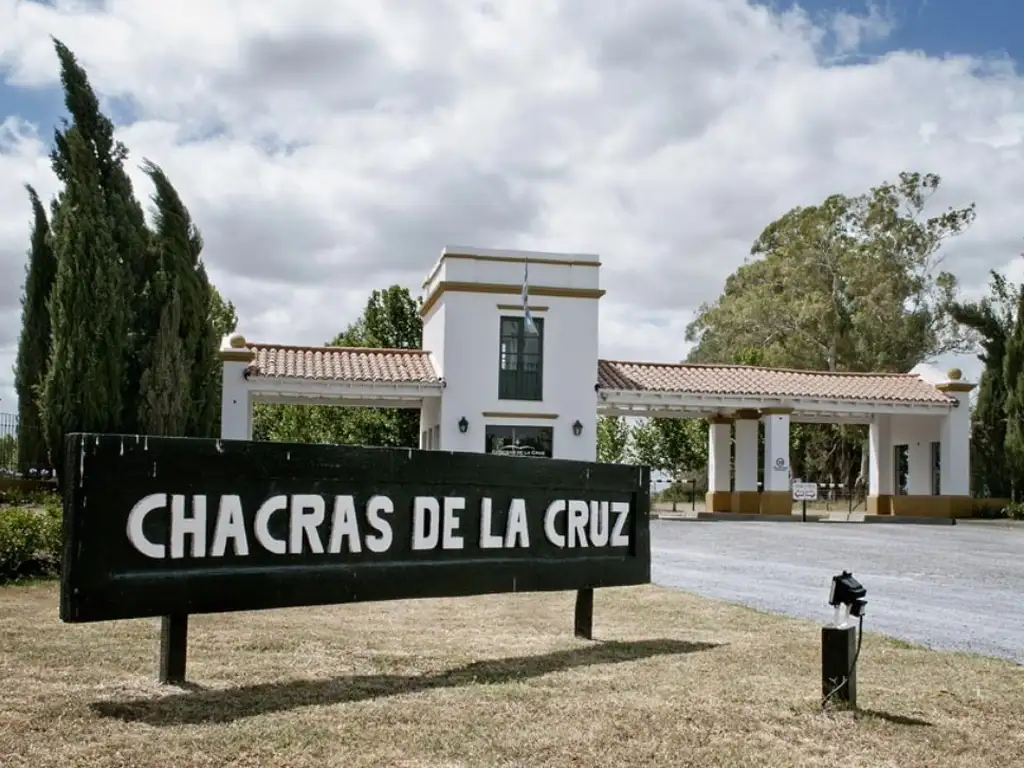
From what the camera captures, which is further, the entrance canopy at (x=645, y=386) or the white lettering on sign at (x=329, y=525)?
the entrance canopy at (x=645, y=386)

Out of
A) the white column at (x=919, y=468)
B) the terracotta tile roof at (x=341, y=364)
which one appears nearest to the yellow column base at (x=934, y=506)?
the white column at (x=919, y=468)

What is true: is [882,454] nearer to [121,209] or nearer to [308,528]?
[121,209]

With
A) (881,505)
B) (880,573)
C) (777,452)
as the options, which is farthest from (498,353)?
(880,573)

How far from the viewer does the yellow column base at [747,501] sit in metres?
28.8

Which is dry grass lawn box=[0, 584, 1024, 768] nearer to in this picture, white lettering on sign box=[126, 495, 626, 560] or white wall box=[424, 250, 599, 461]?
white lettering on sign box=[126, 495, 626, 560]

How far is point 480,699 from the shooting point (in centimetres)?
571

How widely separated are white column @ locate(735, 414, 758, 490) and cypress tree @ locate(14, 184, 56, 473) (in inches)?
641

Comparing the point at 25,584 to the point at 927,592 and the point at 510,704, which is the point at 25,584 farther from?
the point at 927,592

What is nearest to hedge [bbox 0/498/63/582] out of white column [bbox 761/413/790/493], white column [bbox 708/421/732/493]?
white column [bbox 761/413/790/493]

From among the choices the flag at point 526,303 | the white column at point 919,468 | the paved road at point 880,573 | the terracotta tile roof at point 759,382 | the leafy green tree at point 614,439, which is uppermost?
the flag at point 526,303

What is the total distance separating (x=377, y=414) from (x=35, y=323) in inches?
526

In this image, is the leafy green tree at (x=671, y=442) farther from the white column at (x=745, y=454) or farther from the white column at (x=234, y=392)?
the white column at (x=234, y=392)

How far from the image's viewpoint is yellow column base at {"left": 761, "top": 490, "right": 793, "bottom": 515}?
2741cm

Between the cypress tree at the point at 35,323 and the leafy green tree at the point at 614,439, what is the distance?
24.0 meters
